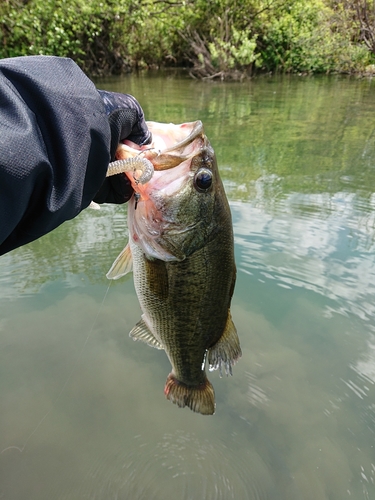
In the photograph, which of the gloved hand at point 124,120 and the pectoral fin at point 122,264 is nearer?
the gloved hand at point 124,120

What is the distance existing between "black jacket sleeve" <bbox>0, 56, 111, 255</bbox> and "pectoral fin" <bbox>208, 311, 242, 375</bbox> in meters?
1.05

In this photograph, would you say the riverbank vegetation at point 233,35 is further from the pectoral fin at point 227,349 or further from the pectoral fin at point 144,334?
the pectoral fin at point 227,349

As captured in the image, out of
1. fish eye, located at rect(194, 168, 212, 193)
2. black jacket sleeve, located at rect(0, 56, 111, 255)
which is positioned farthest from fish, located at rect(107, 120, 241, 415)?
black jacket sleeve, located at rect(0, 56, 111, 255)

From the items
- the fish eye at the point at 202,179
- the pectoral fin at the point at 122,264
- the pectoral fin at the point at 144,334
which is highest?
the fish eye at the point at 202,179

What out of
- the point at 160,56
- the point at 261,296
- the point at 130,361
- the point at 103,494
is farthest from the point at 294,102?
the point at 160,56

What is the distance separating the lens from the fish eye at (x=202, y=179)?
173cm

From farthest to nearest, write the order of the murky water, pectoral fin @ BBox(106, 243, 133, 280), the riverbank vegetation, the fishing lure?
the riverbank vegetation → the murky water → pectoral fin @ BBox(106, 243, 133, 280) → the fishing lure

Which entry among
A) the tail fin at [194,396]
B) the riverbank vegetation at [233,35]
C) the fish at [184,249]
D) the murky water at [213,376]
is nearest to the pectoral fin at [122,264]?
the fish at [184,249]

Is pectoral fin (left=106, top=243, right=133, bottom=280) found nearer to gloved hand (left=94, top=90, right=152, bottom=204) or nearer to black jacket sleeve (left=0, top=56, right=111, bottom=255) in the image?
gloved hand (left=94, top=90, right=152, bottom=204)

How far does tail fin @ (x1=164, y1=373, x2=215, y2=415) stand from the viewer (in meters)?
2.22

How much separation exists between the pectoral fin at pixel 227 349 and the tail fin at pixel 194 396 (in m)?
0.20

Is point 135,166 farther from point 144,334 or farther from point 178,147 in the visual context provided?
point 144,334

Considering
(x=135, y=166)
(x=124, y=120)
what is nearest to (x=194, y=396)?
(x=135, y=166)

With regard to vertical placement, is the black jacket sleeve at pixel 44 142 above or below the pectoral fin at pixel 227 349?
above
